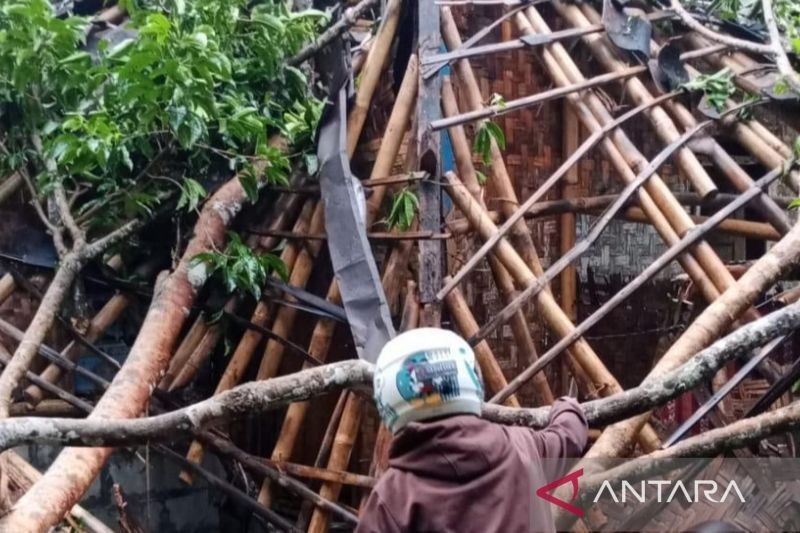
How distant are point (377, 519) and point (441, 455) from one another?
6.8 inches

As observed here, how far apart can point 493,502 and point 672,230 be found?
1968mm

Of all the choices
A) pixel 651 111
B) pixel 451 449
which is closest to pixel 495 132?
pixel 651 111

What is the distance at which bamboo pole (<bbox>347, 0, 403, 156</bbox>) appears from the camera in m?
3.70

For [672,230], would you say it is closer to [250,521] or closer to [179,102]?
[179,102]

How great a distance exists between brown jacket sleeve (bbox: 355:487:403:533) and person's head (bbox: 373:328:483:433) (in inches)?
5.5

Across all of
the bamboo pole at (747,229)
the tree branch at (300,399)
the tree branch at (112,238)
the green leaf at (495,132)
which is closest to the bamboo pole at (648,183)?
the bamboo pole at (747,229)

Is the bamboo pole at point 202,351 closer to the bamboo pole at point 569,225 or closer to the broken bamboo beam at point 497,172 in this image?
the broken bamboo beam at point 497,172

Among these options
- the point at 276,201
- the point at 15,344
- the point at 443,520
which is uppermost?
the point at 276,201

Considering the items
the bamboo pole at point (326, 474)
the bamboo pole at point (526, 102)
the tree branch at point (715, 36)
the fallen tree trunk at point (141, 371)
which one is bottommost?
the bamboo pole at point (326, 474)

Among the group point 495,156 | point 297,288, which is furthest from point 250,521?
point 495,156

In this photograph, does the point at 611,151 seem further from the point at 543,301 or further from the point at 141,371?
the point at 141,371

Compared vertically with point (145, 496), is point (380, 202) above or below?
above

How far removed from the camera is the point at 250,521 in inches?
173

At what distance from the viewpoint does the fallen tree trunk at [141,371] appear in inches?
85.2
